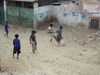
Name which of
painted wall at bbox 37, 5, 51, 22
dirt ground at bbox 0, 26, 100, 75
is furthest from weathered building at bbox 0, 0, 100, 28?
dirt ground at bbox 0, 26, 100, 75

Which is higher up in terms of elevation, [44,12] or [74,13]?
[44,12]

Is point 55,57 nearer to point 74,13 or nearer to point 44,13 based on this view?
point 74,13

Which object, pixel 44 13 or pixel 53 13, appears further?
pixel 53 13

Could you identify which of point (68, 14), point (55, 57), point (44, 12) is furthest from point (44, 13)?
point (55, 57)

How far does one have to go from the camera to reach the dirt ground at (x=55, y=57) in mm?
6266

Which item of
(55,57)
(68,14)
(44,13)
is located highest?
(44,13)

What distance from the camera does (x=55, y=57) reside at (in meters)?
7.92

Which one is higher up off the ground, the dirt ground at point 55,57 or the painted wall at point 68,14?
the painted wall at point 68,14

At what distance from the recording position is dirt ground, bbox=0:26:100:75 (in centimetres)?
627

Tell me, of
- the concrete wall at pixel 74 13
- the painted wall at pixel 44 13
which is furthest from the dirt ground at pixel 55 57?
the painted wall at pixel 44 13

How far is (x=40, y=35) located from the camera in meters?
11.8

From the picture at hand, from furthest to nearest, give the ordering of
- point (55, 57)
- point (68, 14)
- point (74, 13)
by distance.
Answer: point (68, 14)
point (74, 13)
point (55, 57)

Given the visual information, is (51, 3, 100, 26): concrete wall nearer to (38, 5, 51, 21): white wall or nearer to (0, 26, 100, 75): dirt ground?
(38, 5, 51, 21): white wall

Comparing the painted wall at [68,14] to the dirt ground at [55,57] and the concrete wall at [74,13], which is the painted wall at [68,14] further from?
the dirt ground at [55,57]
